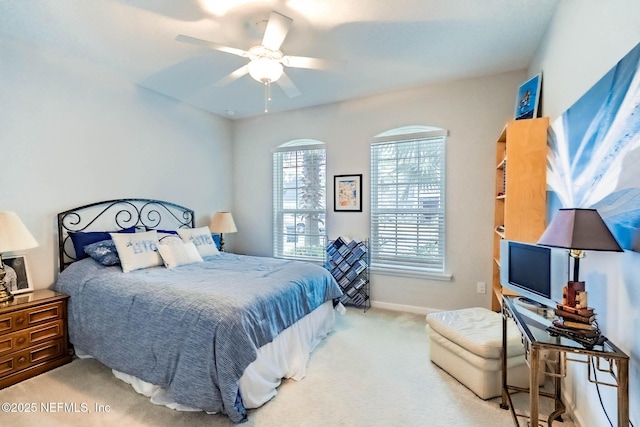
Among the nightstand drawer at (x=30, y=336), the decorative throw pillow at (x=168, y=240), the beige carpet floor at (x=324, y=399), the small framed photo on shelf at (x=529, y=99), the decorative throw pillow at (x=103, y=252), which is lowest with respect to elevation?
the beige carpet floor at (x=324, y=399)

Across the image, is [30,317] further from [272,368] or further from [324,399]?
[324,399]

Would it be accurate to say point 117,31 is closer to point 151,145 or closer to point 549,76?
point 151,145

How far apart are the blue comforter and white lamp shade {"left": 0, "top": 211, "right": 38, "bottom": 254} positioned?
19.4 inches

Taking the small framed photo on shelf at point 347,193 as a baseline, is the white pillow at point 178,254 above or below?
below

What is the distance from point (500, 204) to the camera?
318 centimetres

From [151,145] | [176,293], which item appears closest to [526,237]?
[176,293]

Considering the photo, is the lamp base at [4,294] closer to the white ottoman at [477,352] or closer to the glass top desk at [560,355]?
the white ottoman at [477,352]

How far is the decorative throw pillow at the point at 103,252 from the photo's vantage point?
2.72 metres

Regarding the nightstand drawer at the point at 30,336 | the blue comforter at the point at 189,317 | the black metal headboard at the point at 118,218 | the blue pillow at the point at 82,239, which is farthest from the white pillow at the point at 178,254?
the nightstand drawer at the point at 30,336

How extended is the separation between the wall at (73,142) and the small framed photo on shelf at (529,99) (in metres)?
3.95

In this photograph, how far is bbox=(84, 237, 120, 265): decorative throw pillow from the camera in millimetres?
2724

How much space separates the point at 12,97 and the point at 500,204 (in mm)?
4658

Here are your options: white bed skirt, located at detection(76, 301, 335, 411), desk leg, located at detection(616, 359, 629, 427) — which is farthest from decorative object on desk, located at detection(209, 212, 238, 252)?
desk leg, located at detection(616, 359, 629, 427)

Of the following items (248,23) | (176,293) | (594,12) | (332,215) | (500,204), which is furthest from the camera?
(332,215)
